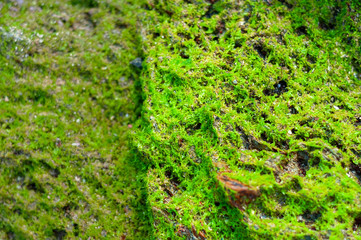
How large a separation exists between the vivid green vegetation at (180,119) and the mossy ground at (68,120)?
20mm

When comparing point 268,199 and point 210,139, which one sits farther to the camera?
point 210,139

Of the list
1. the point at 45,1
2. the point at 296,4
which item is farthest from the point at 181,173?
the point at 45,1

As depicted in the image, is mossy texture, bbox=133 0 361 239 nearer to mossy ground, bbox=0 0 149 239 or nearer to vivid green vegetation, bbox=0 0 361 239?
vivid green vegetation, bbox=0 0 361 239

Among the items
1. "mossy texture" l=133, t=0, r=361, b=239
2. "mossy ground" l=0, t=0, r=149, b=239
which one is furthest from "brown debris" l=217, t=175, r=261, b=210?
"mossy ground" l=0, t=0, r=149, b=239

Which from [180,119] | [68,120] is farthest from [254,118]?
[68,120]

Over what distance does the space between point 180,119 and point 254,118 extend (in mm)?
1035

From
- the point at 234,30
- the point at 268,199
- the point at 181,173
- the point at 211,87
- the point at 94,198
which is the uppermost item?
the point at 234,30

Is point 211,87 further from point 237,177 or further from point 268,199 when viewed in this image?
Answer: point 268,199

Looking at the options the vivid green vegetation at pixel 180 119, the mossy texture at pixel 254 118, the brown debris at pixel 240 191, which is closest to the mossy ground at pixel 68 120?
the vivid green vegetation at pixel 180 119

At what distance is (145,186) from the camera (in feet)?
12.2

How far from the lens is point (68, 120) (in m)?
4.44

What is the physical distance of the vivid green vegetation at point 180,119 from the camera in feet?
10.6

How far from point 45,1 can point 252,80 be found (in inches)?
Result: 174

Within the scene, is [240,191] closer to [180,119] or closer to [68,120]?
[180,119]
